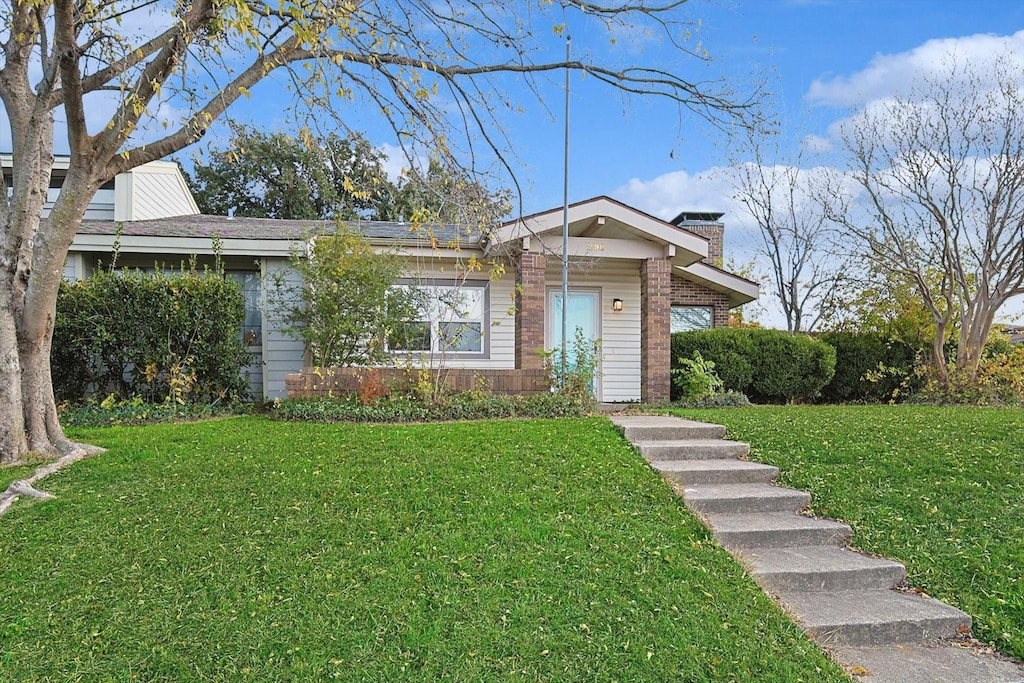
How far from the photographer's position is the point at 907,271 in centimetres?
1233

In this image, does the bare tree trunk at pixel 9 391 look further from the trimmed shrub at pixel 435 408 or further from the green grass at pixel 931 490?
the green grass at pixel 931 490

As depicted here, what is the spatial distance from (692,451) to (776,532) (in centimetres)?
175

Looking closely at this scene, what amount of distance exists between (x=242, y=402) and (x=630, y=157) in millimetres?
7049

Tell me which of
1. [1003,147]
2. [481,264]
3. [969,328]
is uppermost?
[1003,147]

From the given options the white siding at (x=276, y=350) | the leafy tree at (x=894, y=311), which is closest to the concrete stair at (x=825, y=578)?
the white siding at (x=276, y=350)

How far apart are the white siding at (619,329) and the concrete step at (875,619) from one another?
8442mm

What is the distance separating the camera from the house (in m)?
10.6

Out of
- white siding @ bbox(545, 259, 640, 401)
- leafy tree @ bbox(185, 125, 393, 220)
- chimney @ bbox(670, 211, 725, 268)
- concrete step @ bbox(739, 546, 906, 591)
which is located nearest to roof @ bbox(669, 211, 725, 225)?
chimney @ bbox(670, 211, 725, 268)

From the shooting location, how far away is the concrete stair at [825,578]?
3580mm

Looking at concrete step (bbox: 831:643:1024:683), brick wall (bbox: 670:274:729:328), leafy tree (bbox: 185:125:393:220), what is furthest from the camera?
leafy tree (bbox: 185:125:393:220)

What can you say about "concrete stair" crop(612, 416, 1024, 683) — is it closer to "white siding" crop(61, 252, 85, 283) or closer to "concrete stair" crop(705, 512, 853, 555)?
"concrete stair" crop(705, 512, 853, 555)

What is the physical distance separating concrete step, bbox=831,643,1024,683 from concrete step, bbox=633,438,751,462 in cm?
278

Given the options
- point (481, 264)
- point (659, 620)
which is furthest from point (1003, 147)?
point (659, 620)

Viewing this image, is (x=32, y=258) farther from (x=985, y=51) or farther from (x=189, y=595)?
(x=985, y=51)
